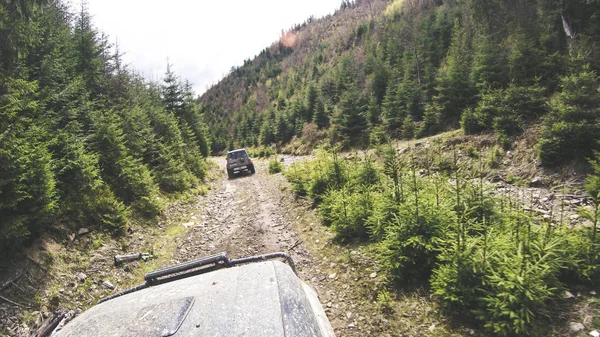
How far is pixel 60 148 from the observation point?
7.22 m

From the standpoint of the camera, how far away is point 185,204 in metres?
11.5

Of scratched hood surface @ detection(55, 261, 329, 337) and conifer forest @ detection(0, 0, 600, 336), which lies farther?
conifer forest @ detection(0, 0, 600, 336)

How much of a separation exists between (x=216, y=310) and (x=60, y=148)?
313 inches

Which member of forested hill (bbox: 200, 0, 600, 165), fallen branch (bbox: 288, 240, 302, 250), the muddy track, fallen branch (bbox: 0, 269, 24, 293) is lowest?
fallen branch (bbox: 288, 240, 302, 250)

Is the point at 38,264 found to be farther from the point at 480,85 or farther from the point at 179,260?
the point at 480,85

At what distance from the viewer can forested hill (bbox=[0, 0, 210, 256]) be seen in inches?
206

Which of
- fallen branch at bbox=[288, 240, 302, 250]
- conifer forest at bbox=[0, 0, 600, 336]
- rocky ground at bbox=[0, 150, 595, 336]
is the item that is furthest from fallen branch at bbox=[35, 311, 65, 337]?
fallen branch at bbox=[288, 240, 302, 250]

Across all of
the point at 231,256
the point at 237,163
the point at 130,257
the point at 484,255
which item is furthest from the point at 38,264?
the point at 237,163

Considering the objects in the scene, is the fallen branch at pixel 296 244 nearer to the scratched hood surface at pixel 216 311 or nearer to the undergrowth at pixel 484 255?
the undergrowth at pixel 484 255

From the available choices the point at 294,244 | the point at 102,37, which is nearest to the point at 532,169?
the point at 294,244

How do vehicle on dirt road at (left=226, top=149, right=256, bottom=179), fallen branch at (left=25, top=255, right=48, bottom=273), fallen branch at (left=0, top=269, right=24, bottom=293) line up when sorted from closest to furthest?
fallen branch at (left=0, top=269, right=24, bottom=293) → fallen branch at (left=25, top=255, right=48, bottom=273) → vehicle on dirt road at (left=226, top=149, right=256, bottom=179)

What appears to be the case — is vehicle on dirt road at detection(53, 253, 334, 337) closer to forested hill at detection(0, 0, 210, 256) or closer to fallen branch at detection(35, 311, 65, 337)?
fallen branch at detection(35, 311, 65, 337)

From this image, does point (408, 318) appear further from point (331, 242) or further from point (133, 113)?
point (133, 113)

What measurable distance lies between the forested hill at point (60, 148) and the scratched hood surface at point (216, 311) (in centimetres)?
425
